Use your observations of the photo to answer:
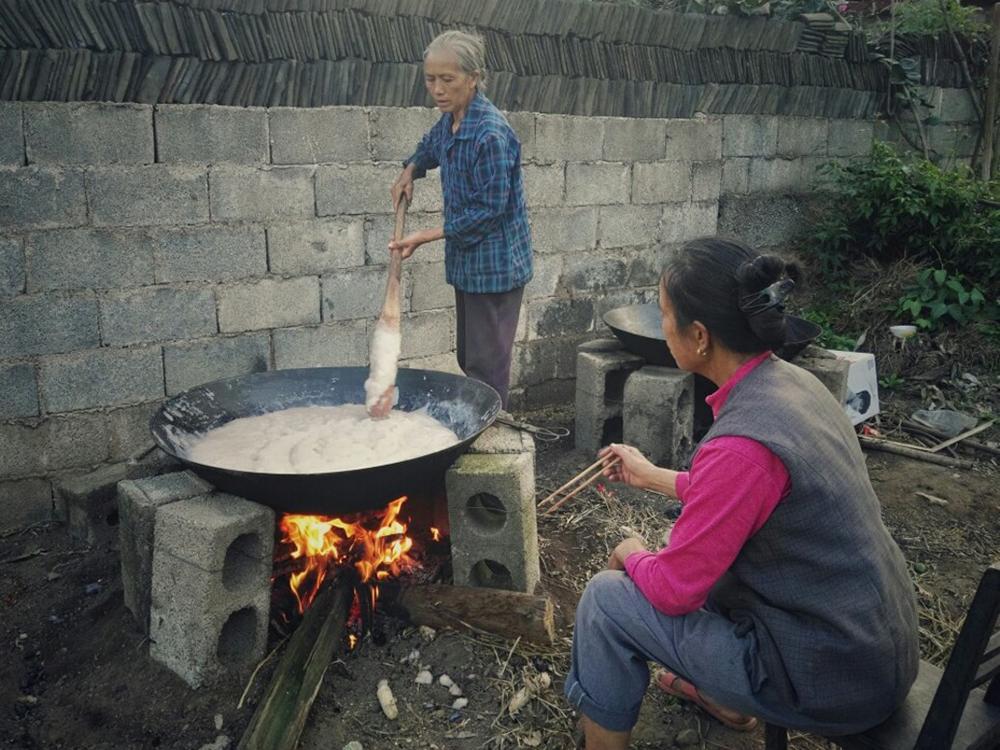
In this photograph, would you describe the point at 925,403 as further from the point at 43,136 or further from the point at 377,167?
the point at 43,136

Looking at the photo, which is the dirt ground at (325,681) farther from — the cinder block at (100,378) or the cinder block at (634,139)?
the cinder block at (634,139)

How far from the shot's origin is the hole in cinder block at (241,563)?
3.12 metres

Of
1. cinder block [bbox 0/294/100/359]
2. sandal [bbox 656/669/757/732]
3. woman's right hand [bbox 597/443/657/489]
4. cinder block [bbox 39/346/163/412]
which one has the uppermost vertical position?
cinder block [bbox 0/294/100/359]

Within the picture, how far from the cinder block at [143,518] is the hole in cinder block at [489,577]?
46.7 inches

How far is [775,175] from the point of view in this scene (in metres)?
7.58

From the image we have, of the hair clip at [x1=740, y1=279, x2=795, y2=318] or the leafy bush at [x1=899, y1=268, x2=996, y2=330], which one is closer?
the hair clip at [x1=740, y1=279, x2=795, y2=318]

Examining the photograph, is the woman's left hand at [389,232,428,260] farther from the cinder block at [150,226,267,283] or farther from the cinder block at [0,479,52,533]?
the cinder block at [0,479,52,533]

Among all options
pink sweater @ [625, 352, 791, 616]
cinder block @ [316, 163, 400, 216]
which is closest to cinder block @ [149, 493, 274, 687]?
pink sweater @ [625, 352, 791, 616]

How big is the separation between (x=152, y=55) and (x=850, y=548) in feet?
12.9

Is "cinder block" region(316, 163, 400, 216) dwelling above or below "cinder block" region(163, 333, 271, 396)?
above

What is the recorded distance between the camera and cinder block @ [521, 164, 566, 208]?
5863 mm

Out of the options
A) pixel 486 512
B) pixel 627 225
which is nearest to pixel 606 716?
pixel 486 512

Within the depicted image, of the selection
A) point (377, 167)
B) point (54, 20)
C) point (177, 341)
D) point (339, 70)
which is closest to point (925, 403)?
point (377, 167)

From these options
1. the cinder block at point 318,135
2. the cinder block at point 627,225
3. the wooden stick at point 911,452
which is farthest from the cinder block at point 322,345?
the wooden stick at point 911,452
